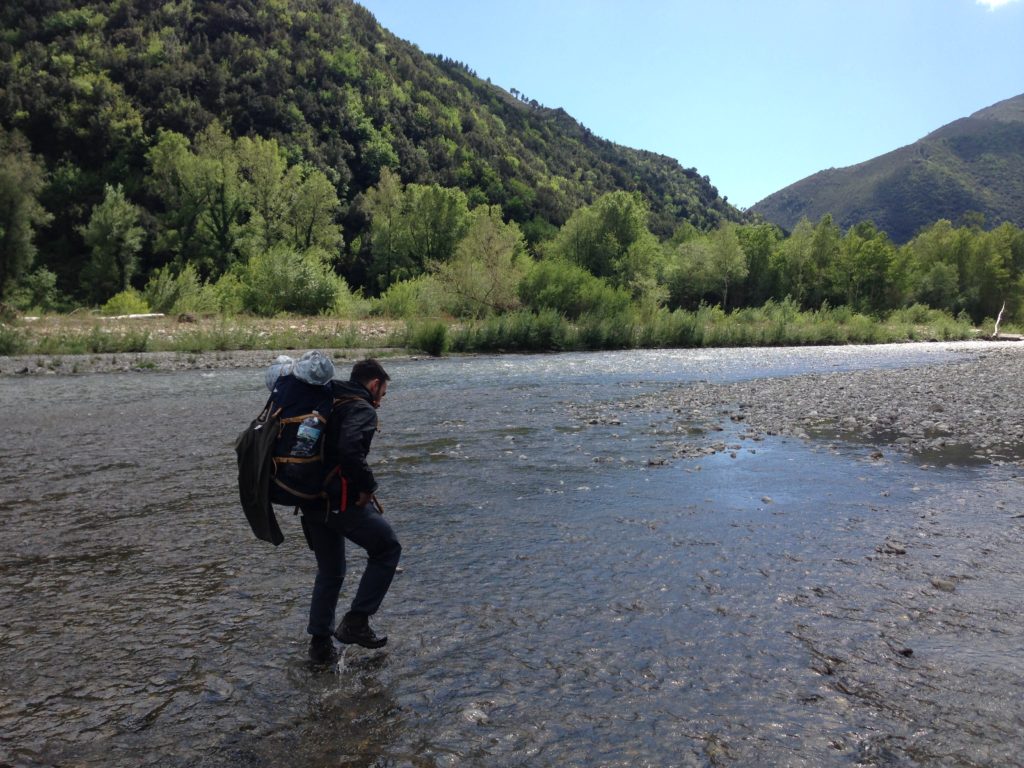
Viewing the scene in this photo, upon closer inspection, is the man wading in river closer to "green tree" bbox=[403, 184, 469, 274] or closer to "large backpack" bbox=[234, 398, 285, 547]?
"large backpack" bbox=[234, 398, 285, 547]

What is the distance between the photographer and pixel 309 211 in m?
70.6

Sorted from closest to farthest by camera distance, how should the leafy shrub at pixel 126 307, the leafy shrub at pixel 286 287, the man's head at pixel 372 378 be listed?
1. the man's head at pixel 372 378
2. the leafy shrub at pixel 126 307
3. the leafy shrub at pixel 286 287

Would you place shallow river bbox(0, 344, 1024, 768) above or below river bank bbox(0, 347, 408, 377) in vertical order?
below

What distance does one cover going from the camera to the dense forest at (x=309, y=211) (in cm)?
5016

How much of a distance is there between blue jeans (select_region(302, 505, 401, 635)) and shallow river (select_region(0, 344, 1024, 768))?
0.42 meters

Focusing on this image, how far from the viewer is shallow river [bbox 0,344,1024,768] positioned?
4.01 metres

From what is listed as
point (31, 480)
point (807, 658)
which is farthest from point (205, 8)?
point (807, 658)

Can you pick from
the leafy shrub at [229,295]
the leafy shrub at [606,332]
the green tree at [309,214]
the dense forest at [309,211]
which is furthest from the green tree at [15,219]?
the leafy shrub at [606,332]

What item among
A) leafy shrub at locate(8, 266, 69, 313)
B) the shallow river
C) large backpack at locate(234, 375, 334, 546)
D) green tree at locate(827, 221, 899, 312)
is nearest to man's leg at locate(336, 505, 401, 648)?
the shallow river

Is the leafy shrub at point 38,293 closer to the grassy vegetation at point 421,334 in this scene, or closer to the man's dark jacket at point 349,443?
the grassy vegetation at point 421,334

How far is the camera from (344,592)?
245 inches

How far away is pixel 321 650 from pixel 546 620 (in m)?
1.90

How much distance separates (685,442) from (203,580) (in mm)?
9563

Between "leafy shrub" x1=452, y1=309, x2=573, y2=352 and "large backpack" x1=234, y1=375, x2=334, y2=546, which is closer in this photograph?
"large backpack" x1=234, y1=375, x2=334, y2=546
